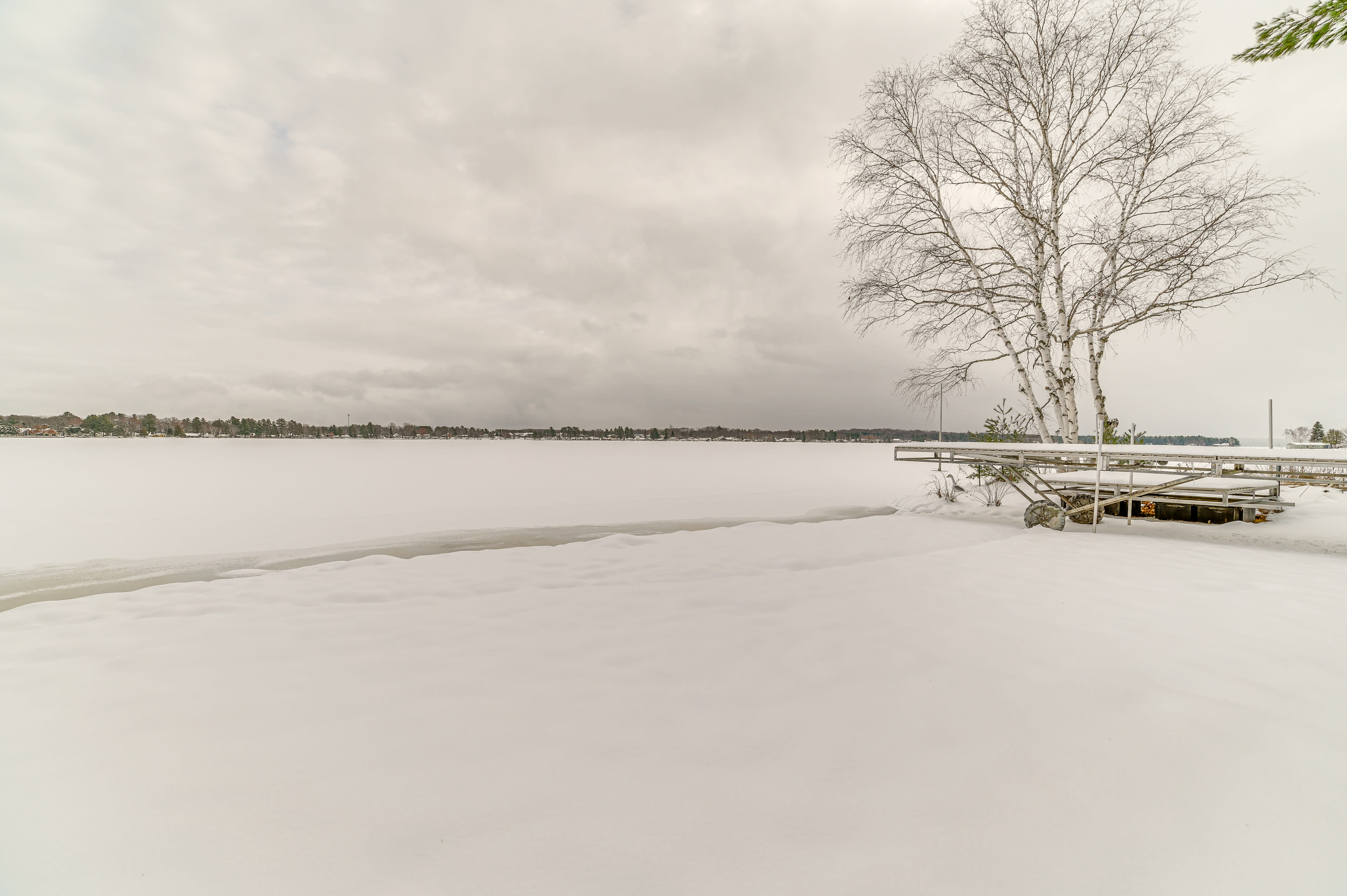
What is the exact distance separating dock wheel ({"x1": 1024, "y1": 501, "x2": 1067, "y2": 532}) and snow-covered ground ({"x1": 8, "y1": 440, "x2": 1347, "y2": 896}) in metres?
2.54

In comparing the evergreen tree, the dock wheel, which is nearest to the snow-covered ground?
the dock wheel

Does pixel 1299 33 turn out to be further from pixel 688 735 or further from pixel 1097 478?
pixel 688 735

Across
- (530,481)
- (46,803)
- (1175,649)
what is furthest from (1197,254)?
(530,481)

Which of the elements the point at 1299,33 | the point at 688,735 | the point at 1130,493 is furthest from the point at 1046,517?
the point at 688,735

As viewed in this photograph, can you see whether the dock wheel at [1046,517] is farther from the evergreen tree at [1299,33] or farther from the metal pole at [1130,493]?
the evergreen tree at [1299,33]

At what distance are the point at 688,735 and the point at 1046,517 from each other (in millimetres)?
8338

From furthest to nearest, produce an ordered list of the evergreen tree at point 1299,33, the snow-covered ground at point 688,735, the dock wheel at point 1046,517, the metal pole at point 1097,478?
1. the dock wheel at point 1046,517
2. the metal pole at point 1097,478
3. the evergreen tree at point 1299,33
4. the snow-covered ground at point 688,735

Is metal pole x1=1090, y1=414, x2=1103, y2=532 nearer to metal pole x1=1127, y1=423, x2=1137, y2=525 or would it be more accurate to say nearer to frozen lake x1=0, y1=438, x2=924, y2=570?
metal pole x1=1127, y1=423, x2=1137, y2=525

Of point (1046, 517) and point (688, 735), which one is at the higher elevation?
point (1046, 517)

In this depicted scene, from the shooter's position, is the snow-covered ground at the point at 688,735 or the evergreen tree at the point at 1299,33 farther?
the evergreen tree at the point at 1299,33

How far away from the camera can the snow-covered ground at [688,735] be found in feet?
5.98

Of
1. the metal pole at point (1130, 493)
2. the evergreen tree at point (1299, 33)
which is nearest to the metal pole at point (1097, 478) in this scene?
the metal pole at point (1130, 493)

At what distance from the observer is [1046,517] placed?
336 inches

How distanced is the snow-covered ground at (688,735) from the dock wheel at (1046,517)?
254 centimetres
